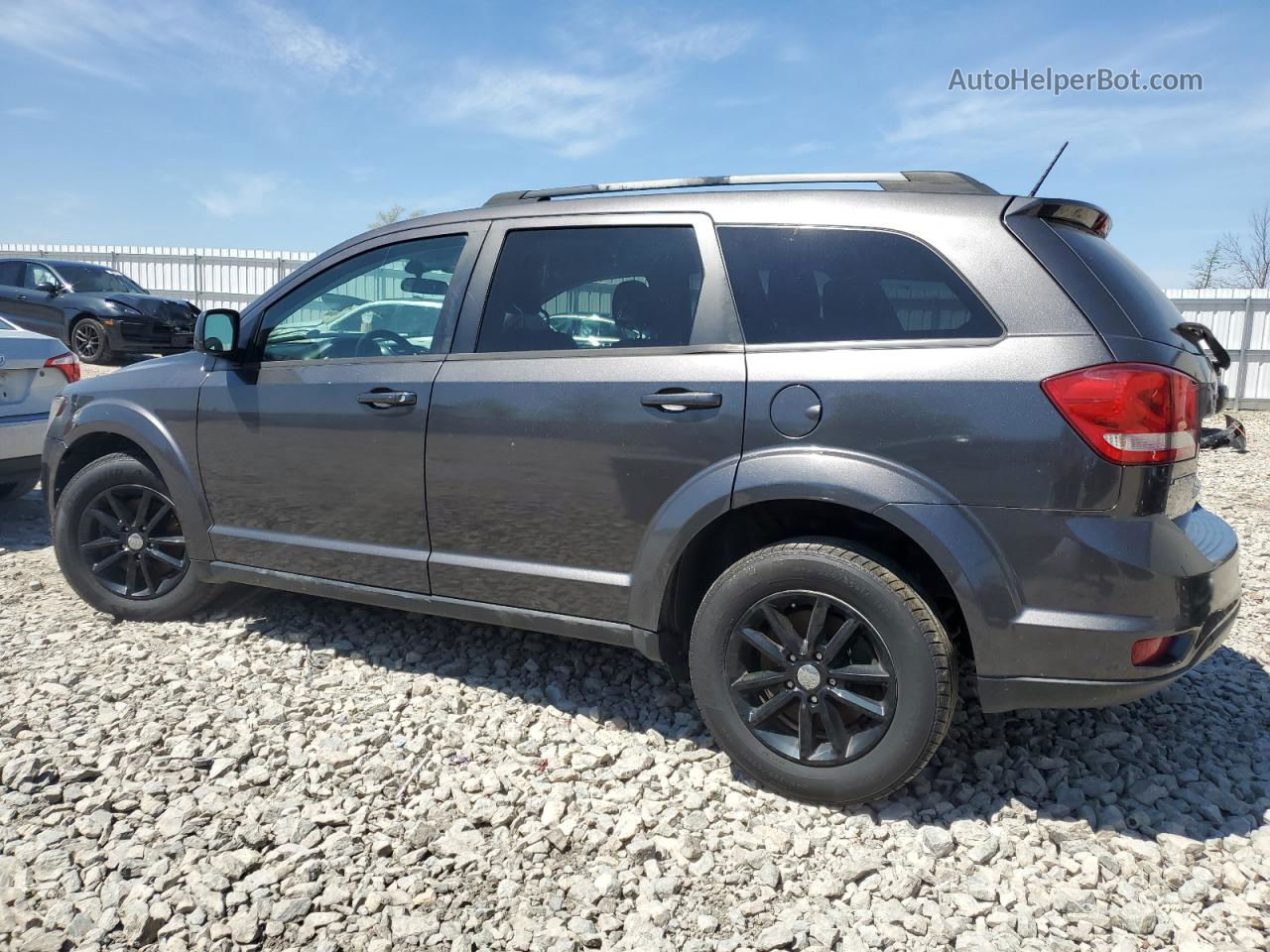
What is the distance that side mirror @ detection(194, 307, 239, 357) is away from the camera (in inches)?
149

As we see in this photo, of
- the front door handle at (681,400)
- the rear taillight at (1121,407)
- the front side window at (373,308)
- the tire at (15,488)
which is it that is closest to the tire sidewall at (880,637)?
the front door handle at (681,400)

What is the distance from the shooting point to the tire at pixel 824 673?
2572 mm

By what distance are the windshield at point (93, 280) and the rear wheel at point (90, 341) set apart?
65 centimetres

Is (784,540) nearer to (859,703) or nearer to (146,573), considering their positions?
(859,703)

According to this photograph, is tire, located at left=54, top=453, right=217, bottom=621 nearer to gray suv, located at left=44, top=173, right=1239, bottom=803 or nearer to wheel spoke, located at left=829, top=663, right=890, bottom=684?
gray suv, located at left=44, top=173, right=1239, bottom=803

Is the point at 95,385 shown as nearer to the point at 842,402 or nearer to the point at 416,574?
the point at 416,574

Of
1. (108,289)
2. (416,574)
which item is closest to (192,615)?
(416,574)

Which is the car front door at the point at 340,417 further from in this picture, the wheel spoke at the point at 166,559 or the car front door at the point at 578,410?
the wheel spoke at the point at 166,559

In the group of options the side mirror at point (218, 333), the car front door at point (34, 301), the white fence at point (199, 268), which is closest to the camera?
the side mirror at point (218, 333)

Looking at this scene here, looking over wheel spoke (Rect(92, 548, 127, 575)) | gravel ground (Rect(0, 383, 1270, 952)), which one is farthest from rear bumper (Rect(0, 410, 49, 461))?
gravel ground (Rect(0, 383, 1270, 952))

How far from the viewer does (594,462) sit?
298 cm

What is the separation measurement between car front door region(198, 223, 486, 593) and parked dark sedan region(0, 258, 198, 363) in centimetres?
1061

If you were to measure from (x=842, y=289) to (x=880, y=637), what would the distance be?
105cm

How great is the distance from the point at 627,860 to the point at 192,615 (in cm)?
272
